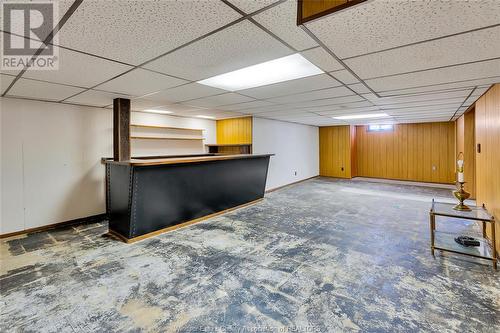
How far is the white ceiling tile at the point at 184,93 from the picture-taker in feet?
10.1

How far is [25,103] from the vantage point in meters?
3.70

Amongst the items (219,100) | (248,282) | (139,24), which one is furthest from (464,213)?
(139,24)

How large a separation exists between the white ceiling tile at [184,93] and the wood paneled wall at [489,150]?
133 inches

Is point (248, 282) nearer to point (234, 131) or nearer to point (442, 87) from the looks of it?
point (442, 87)

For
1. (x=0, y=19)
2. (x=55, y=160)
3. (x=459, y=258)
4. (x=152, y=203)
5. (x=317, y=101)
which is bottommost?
(x=459, y=258)

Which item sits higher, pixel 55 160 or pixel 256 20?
pixel 256 20

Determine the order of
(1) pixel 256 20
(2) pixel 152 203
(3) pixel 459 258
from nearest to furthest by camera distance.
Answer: (1) pixel 256 20, (3) pixel 459 258, (2) pixel 152 203

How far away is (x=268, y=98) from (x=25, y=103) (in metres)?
3.77

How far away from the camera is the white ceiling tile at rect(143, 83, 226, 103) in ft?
10.1

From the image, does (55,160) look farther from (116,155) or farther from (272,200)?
(272,200)

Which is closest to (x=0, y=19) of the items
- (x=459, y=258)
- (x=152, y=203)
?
(x=152, y=203)

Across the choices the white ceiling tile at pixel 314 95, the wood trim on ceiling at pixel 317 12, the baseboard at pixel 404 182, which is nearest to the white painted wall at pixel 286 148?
the baseboard at pixel 404 182

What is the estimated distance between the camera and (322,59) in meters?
2.09

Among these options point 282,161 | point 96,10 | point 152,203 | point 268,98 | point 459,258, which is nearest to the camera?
point 96,10
